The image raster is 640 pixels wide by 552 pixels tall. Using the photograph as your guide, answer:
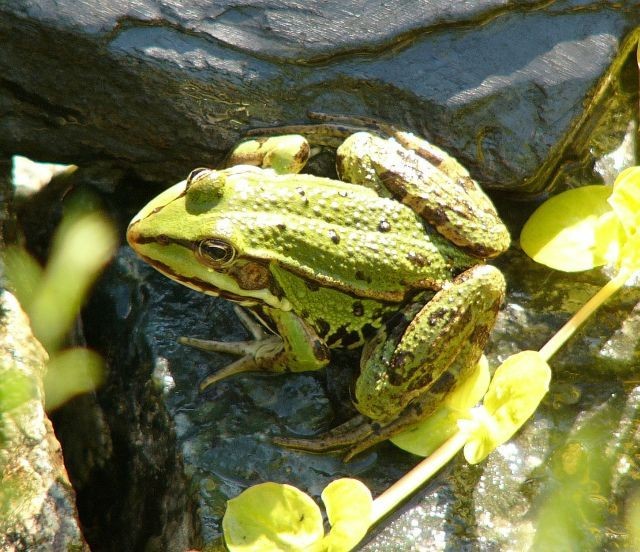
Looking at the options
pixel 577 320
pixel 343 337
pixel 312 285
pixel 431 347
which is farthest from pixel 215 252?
pixel 577 320

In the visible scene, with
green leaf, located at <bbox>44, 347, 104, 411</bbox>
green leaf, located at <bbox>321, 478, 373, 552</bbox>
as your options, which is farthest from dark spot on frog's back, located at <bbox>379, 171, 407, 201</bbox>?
green leaf, located at <bbox>44, 347, 104, 411</bbox>

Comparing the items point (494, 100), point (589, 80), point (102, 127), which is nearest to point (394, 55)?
point (494, 100)

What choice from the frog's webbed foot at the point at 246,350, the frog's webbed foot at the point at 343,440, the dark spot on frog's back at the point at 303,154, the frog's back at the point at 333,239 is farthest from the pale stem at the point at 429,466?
the dark spot on frog's back at the point at 303,154

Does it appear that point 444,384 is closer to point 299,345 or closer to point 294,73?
point 299,345

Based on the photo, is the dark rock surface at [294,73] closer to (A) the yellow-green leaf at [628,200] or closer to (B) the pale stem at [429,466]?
(A) the yellow-green leaf at [628,200]

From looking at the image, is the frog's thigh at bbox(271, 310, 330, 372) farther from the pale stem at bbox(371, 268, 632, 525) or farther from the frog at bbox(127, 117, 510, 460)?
the pale stem at bbox(371, 268, 632, 525)

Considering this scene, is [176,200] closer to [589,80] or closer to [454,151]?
[454,151]
